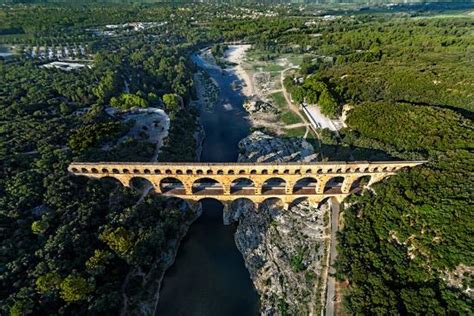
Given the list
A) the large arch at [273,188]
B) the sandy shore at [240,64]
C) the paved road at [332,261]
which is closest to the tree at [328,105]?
the sandy shore at [240,64]

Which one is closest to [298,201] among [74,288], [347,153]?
[347,153]

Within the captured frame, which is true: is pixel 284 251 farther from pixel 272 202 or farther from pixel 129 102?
pixel 129 102


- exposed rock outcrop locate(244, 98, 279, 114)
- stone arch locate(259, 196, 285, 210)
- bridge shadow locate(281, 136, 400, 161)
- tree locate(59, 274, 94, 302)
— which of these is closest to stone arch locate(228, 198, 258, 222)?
stone arch locate(259, 196, 285, 210)

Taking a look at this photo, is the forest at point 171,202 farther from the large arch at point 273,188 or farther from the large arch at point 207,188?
the large arch at point 273,188

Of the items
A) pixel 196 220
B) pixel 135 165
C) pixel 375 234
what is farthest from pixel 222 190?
pixel 375 234

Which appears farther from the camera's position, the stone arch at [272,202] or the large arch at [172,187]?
the stone arch at [272,202]

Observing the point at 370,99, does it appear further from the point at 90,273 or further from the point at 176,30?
the point at 176,30
